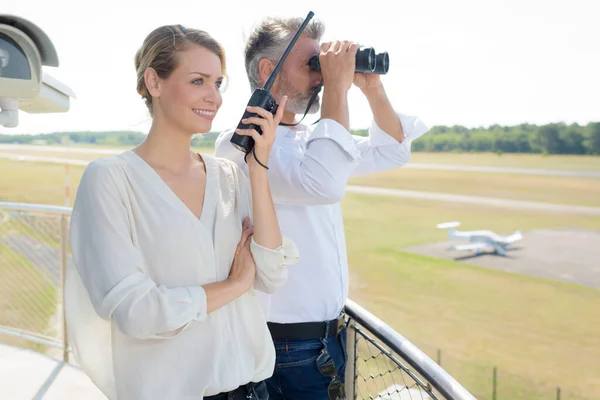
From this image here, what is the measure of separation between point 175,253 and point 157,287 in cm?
5

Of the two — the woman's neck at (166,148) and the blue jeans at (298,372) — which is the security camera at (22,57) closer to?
the woman's neck at (166,148)

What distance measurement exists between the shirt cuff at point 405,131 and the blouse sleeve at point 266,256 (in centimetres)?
37

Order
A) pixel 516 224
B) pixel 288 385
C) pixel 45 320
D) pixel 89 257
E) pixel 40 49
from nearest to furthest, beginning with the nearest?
1. pixel 89 257
2. pixel 288 385
3. pixel 40 49
4. pixel 45 320
5. pixel 516 224

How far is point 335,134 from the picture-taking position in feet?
2.55

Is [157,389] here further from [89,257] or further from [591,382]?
[591,382]

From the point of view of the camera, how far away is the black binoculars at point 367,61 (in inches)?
33.8

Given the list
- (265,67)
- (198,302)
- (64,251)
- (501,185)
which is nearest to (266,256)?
(198,302)

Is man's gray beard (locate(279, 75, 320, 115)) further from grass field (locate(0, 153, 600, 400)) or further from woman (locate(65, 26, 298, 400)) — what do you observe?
grass field (locate(0, 153, 600, 400))

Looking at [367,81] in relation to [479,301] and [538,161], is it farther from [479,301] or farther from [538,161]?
[538,161]

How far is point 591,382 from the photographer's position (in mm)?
18422

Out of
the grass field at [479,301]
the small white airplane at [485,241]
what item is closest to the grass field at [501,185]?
the grass field at [479,301]

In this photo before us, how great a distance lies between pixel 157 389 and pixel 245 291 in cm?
15

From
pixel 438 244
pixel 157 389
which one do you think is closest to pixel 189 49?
pixel 157 389

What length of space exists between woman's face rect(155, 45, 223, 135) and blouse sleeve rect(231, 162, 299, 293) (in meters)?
0.09
